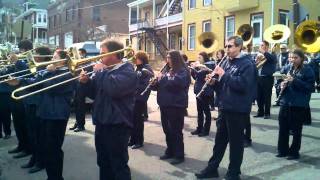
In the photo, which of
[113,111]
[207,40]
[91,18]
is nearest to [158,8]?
[91,18]

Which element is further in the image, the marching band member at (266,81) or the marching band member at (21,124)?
the marching band member at (266,81)

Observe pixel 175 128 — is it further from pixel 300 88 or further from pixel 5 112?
pixel 5 112

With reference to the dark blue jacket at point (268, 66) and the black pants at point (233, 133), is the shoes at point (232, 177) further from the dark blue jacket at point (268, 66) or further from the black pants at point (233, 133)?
the dark blue jacket at point (268, 66)

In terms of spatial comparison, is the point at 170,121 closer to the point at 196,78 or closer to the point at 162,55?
the point at 196,78

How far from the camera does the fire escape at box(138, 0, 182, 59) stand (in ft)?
103

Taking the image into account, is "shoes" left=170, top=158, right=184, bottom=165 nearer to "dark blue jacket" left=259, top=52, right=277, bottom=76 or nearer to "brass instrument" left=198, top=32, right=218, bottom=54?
"brass instrument" left=198, top=32, right=218, bottom=54

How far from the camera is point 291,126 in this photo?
6715mm

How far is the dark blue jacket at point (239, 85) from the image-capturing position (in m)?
5.32

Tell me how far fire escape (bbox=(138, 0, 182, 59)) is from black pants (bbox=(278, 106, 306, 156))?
24191 millimetres

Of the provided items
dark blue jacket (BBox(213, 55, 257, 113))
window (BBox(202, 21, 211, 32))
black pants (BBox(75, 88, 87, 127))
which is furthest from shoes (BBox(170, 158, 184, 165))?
window (BBox(202, 21, 211, 32))

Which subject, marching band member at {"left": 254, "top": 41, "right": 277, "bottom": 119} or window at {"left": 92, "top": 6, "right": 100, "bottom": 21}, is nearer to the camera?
marching band member at {"left": 254, "top": 41, "right": 277, "bottom": 119}

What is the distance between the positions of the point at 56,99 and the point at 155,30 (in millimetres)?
27349

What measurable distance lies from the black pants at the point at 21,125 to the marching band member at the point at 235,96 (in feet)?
12.9

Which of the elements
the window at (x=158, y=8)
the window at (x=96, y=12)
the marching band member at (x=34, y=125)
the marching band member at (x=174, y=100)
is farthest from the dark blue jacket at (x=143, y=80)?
the window at (x=96, y=12)
